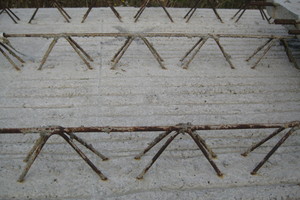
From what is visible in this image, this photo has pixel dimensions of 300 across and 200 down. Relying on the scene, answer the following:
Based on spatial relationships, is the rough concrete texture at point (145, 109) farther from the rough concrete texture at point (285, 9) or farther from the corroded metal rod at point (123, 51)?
the rough concrete texture at point (285, 9)

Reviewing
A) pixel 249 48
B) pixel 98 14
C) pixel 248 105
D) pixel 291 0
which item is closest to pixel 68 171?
pixel 248 105

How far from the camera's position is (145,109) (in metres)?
3.08

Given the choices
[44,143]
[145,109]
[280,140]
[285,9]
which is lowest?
[145,109]

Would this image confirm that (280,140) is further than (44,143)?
Yes

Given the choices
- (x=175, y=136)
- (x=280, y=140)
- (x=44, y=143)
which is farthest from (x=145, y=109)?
(x=280, y=140)

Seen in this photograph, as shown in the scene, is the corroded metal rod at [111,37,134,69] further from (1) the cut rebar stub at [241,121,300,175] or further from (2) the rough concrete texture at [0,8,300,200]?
(1) the cut rebar stub at [241,121,300,175]

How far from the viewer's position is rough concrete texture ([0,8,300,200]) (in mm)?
2207

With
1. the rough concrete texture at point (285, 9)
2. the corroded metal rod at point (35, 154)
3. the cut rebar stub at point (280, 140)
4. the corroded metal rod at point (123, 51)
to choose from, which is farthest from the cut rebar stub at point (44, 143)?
the rough concrete texture at point (285, 9)

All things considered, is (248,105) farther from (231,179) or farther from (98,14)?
(98,14)

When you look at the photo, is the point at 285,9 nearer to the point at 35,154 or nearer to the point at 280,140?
the point at 280,140

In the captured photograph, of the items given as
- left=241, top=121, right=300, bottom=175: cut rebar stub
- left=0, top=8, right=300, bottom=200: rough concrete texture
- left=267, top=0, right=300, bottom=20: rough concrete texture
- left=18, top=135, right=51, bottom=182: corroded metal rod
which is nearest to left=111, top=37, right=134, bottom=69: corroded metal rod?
left=0, top=8, right=300, bottom=200: rough concrete texture

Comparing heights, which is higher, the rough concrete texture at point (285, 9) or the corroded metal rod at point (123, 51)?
the rough concrete texture at point (285, 9)

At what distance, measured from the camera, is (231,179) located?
90.3 inches

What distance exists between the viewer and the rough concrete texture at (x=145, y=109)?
86.9 inches
